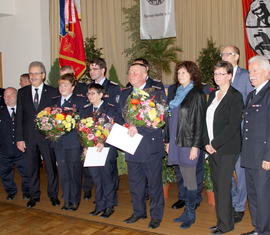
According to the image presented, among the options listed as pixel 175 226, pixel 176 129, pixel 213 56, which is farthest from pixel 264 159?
pixel 213 56

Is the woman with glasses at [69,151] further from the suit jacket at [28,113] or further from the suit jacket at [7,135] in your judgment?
the suit jacket at [7,135]

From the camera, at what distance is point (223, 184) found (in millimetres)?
2770

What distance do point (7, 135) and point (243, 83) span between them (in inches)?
130

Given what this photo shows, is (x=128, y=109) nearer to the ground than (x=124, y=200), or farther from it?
farther from it

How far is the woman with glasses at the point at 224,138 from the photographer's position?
2.70 metres

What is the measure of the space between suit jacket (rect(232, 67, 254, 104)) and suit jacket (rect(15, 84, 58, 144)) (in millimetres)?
2255

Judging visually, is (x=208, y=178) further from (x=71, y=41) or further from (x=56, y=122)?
(x=71, y=41)

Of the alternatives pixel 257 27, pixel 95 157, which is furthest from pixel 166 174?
pixel 257 27

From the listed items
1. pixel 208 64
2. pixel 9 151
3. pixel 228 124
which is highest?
pixel 208 64

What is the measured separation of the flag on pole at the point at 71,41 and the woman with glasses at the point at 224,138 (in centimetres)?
452

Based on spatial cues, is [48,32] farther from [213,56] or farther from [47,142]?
[47,142]

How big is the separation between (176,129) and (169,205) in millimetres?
1299

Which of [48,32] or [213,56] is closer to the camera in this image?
[213,56]

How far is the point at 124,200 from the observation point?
407 cm
